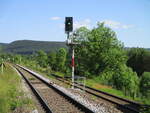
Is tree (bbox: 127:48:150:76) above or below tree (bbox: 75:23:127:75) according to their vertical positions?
below

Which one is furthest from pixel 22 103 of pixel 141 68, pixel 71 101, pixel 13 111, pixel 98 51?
pixel 141 68

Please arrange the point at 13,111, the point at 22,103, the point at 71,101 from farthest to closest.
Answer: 1. the point at 71,101
2. the point at 22,103
3. the point at 13,111

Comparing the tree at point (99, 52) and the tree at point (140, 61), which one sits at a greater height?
the tree at point (99, 52)

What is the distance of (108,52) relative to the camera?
4484cm

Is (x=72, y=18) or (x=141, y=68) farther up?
(x=72, y=18)

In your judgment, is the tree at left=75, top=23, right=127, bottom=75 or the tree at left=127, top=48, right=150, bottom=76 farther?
the tree at left=127, top=48, right=150, bottom=76

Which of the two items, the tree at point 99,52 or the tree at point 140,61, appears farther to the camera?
the tree at point 140,61

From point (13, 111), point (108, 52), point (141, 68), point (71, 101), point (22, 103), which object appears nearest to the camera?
point (13, 111)

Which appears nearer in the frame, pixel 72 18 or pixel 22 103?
pixel 22 103

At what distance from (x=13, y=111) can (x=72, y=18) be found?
1196cm

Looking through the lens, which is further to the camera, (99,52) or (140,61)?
(140,61)

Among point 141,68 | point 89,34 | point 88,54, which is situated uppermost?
point 89,34

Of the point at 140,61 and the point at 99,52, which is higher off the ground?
the point at 99,52

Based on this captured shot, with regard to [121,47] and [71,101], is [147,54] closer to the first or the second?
[121,47]
